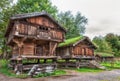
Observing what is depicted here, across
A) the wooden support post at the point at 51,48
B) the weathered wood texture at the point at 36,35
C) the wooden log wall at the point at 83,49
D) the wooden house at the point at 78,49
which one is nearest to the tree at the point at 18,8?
the wooden house at the point at 78,49

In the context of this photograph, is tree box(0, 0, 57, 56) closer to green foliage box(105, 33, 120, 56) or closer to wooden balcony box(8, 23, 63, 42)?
wooden balcony box(8, 23, 63, 42)

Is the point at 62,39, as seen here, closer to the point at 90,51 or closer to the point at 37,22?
the point at 37,22

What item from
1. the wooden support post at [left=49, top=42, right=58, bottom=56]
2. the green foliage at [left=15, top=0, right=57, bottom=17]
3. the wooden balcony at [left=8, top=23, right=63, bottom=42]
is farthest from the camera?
the green foliage at [left=15, top=0, right=57, bottom=17]

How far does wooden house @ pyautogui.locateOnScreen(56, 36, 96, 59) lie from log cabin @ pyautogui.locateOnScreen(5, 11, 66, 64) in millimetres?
4627

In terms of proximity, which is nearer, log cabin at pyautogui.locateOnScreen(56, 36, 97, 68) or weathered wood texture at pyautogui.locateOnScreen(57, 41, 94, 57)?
log cabin at pyautogui.locateOnScreen(56, 36, 97, 68)

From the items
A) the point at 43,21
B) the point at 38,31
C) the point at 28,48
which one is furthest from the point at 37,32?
the point at 28,48

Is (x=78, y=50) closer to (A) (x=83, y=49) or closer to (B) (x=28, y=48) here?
(A) (x=83, y=49)

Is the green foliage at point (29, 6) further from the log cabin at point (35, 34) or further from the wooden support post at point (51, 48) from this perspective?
the wooden support post at point (51, 48)

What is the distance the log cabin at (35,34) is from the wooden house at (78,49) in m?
4.63

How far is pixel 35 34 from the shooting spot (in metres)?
21.3

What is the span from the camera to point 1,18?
3581cm

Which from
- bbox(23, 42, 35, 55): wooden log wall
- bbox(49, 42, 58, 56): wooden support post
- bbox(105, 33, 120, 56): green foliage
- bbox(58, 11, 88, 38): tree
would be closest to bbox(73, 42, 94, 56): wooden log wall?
bbox(49, 42, 58, 56): wooden support post

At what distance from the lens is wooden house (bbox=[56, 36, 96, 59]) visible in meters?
28.0

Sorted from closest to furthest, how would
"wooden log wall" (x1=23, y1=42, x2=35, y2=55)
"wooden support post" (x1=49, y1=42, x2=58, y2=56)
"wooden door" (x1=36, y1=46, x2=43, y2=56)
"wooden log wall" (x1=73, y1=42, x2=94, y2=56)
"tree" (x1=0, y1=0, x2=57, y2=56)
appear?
"wooden log wall" (x1=23, y1=42, x2=35, y2=55), "wooden support post" (x1=49, y1=42, x2=58, y2=56), "wooden door" (x1=36, y1=46, x2=43, y2=56), "wooden log wall" (x1=73, y1=42, x2=94, y2=56), "tree" (x1=0, y1=0, x2=57, y2=56)
